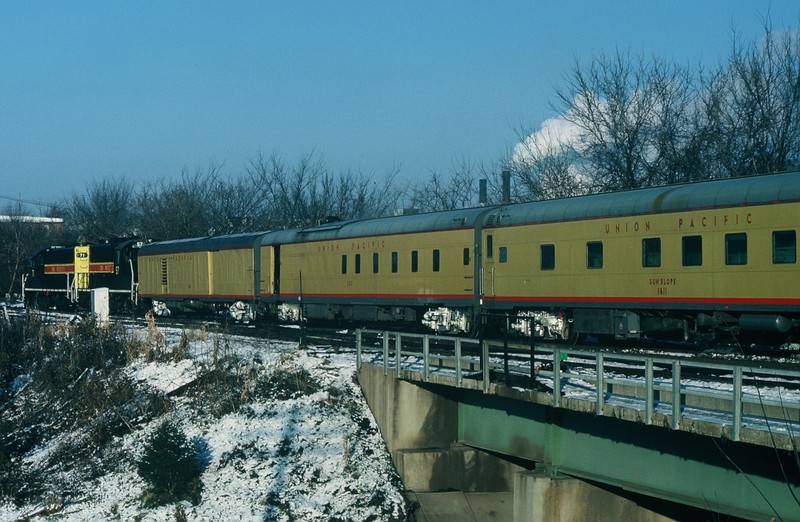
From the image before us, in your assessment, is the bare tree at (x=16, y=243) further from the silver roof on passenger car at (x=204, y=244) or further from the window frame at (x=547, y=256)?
the window frame at (x=547, y=256)

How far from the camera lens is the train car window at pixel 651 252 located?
805 inches

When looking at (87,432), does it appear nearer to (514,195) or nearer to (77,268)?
(77,268)

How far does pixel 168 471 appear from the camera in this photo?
1800 centimetres

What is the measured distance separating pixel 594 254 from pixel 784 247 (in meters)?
4.81

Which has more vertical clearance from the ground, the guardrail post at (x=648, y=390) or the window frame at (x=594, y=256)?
the window frame at (x=594, y=256)

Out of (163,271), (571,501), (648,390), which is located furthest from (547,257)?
(163,271)

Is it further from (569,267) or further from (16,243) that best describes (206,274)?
(16,243)

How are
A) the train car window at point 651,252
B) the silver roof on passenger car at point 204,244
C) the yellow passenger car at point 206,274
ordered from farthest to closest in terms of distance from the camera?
the silver roof on passenger car at point 204,244
the yellow passenger car at point 206,274
the train car window at point 651,252

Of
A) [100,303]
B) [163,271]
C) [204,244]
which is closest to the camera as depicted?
[100,303]

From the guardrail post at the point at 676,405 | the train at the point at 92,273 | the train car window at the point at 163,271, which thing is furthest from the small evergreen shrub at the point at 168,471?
the train at the point at 92,273

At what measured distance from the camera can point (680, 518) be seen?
15656mm

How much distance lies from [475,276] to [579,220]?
395cm

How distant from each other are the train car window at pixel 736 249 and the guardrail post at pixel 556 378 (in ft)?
20.2

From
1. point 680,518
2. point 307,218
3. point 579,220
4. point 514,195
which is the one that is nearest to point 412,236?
point 579,220
